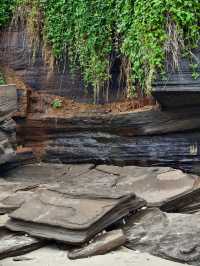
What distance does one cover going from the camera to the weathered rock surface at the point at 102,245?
15.8 feet

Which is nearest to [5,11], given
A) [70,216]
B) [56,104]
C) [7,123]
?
[56,104]

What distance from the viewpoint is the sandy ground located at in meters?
4.64

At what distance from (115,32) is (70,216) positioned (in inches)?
140

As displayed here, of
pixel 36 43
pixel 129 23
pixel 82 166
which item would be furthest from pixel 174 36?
pixel 36 43

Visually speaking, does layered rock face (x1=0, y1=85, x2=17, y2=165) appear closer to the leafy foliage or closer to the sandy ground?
the leafy foliage

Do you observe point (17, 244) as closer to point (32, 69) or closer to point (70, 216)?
point (70, 216)

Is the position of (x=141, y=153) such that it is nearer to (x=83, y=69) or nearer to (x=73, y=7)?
(x=83, y=69)

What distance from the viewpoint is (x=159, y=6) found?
6.70 meters

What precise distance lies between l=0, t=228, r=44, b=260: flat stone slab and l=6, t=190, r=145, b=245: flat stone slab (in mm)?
77

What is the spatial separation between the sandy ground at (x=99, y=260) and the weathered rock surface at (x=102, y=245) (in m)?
0.06

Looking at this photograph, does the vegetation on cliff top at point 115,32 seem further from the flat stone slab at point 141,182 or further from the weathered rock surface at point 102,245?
the weathered rock surface at point 102,245

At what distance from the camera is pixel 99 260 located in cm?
471

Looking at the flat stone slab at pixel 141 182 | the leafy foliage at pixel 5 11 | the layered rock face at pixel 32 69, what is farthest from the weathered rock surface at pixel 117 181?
the leafy foliage at pixel 5 11

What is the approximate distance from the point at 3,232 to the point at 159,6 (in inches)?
134
